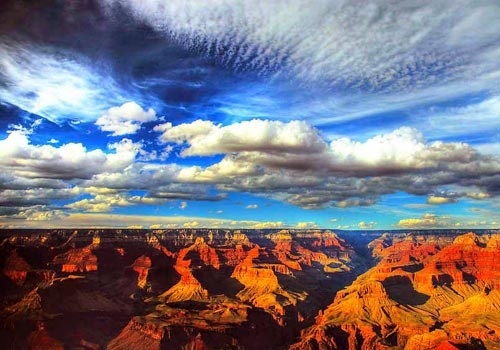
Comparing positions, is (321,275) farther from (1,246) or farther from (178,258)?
(1,246)

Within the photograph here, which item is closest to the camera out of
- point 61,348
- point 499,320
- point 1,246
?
point 61,348

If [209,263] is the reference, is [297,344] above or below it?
below

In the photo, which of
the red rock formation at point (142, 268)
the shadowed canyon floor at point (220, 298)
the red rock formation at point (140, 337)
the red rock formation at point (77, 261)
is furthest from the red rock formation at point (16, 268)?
the red rock formation at point (140, 337)

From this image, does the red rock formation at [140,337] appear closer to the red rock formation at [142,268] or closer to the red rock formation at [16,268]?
the red rock formation at [16,268]

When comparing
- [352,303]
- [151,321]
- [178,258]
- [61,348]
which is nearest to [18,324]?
[61,348]

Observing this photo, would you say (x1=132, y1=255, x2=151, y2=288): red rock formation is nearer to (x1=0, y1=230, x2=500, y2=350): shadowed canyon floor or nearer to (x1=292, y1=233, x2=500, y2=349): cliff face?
(x1=0, y1=230, x2=500, y2=350): shadowed canyon floor

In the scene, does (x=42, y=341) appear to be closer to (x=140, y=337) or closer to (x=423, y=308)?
(x=140, y=337)

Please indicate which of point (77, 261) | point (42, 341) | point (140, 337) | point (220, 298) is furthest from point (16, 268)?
point (140, 337)
